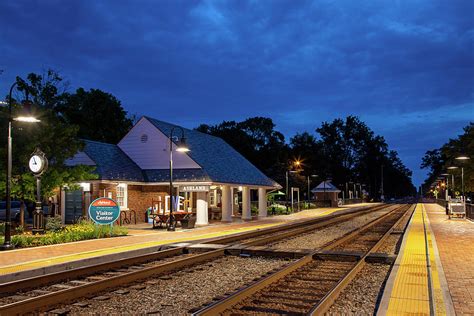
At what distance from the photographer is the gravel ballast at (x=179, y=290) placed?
7824 millimetres

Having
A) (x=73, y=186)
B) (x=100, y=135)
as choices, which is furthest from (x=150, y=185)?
(x=100, y=135)

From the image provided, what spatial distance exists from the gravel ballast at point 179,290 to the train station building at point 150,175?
14.9m

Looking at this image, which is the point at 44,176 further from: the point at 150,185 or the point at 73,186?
the point at 150,185

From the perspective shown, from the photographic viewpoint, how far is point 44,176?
20547mm

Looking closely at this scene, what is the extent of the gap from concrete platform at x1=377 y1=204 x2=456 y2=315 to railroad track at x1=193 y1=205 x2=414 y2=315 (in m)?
0.94

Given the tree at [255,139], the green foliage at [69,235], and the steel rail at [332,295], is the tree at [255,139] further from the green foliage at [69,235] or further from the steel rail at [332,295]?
the steel rail at [332,295]

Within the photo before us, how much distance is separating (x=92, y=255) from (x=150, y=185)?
53.2 feet

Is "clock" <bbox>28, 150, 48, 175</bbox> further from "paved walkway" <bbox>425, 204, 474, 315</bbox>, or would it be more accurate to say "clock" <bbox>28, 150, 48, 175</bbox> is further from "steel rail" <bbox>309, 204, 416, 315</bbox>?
"paved walkway" <bbox>425, 204, 474, 315</bbox>

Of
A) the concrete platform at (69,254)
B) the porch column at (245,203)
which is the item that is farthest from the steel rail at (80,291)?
the porch column at (245,203)

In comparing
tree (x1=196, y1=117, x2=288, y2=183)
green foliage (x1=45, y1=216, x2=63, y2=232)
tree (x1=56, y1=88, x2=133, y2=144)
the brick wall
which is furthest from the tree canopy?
green foliage (x1=45, y1=216, x2=63, y2=232)

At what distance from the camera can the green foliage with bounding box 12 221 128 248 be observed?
16.3m

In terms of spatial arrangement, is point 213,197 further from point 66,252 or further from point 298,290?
point 298,290

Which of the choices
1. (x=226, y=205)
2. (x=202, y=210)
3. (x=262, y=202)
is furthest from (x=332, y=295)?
(x=262, y=202)

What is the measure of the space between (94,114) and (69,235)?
40.7 meters
